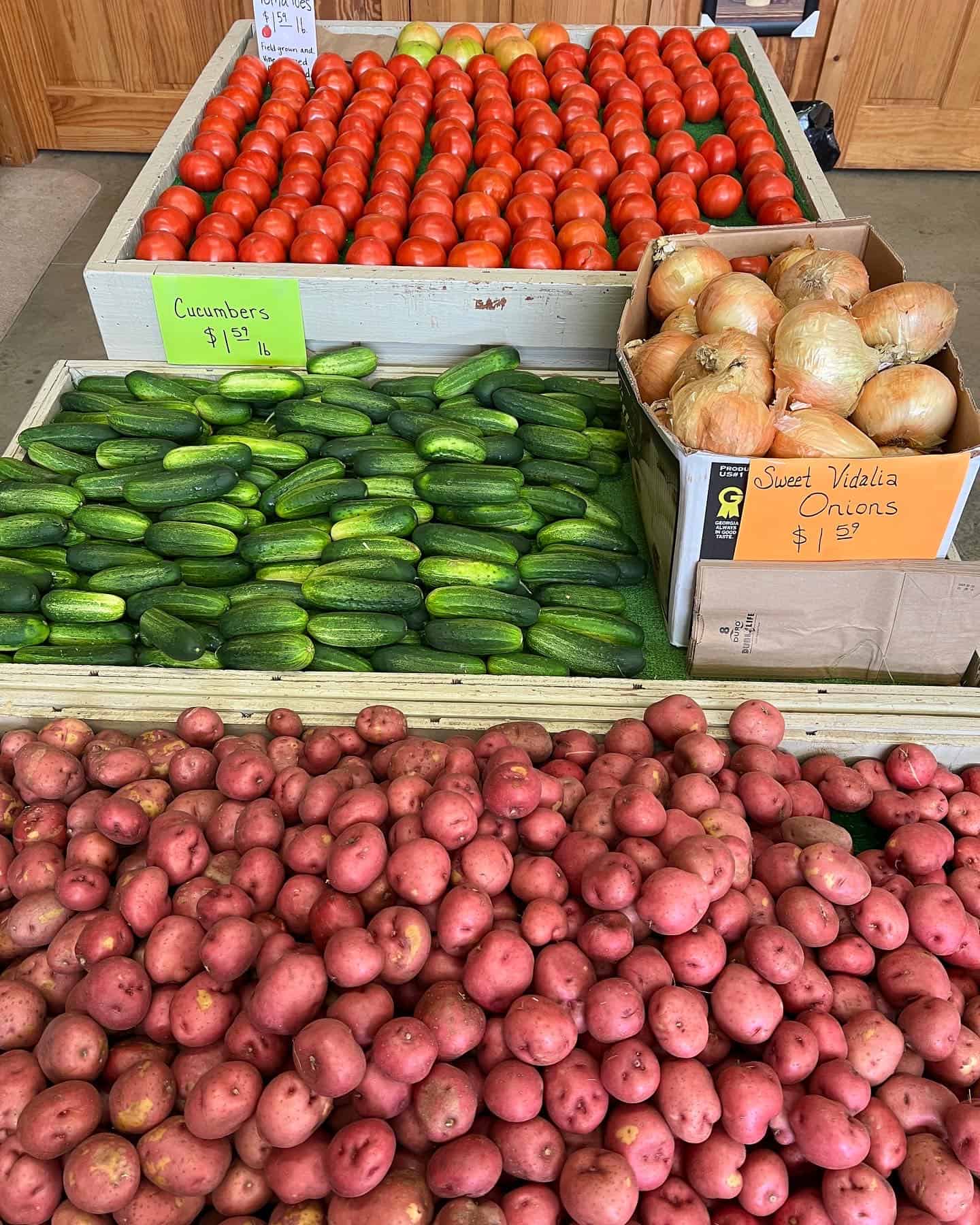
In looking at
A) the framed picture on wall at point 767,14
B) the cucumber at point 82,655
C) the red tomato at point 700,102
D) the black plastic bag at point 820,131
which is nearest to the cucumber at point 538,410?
the cucumber at point 82,655

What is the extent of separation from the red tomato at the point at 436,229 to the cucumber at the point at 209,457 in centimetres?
85

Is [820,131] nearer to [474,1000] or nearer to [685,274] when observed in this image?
[685,274]

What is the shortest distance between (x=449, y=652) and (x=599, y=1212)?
101 cm

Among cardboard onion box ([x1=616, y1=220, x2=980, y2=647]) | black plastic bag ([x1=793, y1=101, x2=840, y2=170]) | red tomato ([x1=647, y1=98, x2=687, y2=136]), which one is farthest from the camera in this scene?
black plastic bag ([x1=793, y1=101, x2=840, y2=170])

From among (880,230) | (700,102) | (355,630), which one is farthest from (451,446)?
(880,230)

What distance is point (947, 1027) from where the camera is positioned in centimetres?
108

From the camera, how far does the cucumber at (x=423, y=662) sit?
172cm

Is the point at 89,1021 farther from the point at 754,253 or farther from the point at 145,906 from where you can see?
the point at 754,253

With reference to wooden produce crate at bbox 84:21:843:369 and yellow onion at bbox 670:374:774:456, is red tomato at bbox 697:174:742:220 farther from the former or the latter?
yellow onion at bbox 670:374:774:456

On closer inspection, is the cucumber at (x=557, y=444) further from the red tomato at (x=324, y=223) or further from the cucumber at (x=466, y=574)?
the red tomato at (x=324, y=223)

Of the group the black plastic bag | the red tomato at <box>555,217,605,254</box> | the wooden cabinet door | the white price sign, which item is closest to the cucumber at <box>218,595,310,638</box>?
the red tomato at <box>555,217,605,254</box>

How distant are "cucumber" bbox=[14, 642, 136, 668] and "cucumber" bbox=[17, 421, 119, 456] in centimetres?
54

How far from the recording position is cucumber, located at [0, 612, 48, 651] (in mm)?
1715

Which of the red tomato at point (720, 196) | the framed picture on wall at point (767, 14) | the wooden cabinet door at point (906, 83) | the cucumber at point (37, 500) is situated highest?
the red tomato at point (720, 196)
